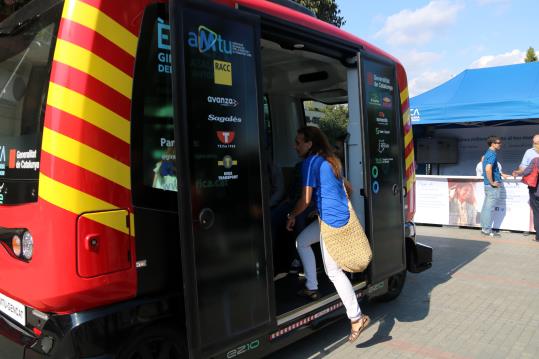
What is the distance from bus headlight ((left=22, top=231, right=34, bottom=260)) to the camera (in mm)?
2270

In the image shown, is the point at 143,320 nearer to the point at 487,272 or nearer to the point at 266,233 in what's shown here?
the point at 266,233

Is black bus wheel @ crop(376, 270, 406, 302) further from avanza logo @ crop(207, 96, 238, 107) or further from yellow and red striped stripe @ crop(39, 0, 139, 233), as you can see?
yellow and red striped stripe @ crop(39, 0, 139, 233)

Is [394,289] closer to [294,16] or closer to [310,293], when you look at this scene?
[310,293]

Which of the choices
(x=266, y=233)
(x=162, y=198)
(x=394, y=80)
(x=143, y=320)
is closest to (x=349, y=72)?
(x=394, y=80)

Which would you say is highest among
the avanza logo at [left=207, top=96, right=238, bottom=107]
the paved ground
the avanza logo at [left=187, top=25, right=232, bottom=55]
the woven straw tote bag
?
the avanza logo at [left=187, top=25, right=232, bottom=55]

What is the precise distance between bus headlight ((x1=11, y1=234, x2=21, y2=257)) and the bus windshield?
0.65ft

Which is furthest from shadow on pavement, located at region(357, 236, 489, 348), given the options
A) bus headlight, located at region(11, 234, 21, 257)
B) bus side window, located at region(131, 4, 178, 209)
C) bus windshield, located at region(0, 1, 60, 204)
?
bus windshield, located at region(0, 1, 60, 204)

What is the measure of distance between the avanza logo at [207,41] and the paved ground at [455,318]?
2474 mm

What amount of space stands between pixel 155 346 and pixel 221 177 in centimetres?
104

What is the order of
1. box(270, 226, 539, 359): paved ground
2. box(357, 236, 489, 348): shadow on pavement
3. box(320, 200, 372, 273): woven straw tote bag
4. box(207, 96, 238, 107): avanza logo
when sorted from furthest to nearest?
1. box(357, 236, 489, 348): shadow on pavement
2. box(270, 226, 539, 359): paved ground
3. box(320, 200, 372, 273): woven straw tote bag
4. box(207, 96, 238, 107): avanza logo

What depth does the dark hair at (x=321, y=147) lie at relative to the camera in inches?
141

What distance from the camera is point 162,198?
249 centimetres

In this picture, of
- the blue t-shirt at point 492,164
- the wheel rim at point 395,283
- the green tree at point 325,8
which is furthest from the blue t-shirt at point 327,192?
the green tree at point 325,8

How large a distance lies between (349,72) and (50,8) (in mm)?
2502
